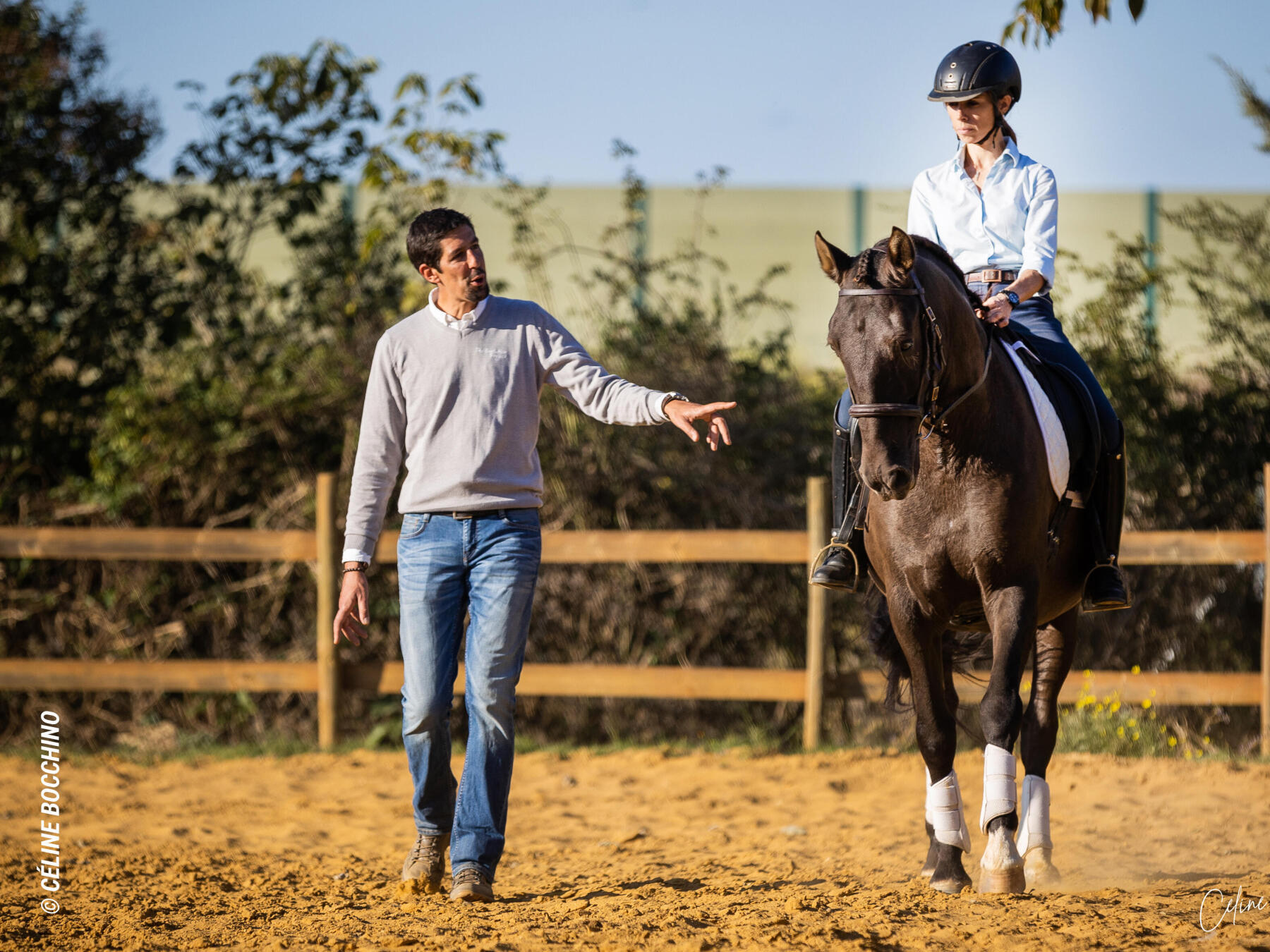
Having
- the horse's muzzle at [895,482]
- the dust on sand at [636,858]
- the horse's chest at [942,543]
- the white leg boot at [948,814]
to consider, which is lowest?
the dust on sand at [636,858]

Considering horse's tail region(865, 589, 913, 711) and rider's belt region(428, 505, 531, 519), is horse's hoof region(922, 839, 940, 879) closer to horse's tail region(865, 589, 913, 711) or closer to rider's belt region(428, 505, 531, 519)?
horse's tail region(865, 589, 913, 711)

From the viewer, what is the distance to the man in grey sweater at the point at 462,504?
12.8 feet

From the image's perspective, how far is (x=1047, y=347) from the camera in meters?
4.59

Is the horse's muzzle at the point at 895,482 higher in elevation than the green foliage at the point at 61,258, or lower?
lower

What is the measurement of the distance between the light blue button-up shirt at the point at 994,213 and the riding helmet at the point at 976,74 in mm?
247

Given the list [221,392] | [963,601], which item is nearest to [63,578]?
[221,392]

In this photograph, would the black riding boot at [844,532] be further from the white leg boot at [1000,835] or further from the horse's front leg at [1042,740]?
the white leg boot at [1000,835]

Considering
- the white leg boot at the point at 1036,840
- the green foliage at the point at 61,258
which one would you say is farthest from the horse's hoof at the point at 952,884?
the green foliage at the point at 61,258

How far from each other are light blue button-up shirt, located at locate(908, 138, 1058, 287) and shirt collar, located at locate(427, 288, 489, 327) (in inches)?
71.0

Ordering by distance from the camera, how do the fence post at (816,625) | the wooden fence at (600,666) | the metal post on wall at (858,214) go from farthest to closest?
the metal post on wall at (858,214), the fence post at (816,625), the wooden fence at (600,666)

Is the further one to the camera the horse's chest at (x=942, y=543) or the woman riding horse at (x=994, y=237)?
the woman riding horse at (x=994, y=237)
